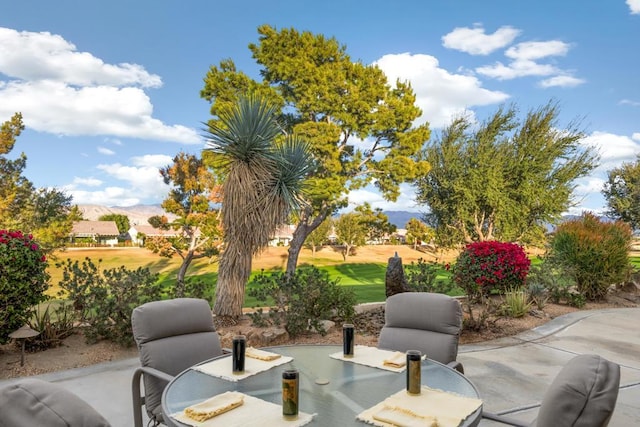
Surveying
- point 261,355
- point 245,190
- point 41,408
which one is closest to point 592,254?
point 245,190

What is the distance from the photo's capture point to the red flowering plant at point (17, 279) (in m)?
4.43

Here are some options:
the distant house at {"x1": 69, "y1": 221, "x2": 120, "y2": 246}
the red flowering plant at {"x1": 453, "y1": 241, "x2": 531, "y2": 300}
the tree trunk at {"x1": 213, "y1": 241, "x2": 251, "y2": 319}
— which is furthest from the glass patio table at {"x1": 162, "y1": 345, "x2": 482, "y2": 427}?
the distant house at {"x1": 69, "y1": 221, "x2": 120, "y2": 246}

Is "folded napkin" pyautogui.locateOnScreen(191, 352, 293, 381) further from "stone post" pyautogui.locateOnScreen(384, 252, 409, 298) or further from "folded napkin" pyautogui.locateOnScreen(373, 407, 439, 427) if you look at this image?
"stone post" pyautogui.locateOnScreen(384, 252, 409, 298)

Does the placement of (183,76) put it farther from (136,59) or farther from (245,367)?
(245,367)

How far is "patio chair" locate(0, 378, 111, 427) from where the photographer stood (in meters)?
1.03

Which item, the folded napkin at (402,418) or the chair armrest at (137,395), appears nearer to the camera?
the folded napkin at (402,418)

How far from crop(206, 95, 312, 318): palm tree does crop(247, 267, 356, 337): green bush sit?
484 millimetres

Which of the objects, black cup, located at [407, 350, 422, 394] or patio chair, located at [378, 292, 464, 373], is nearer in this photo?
black cup, located at [407, 350, 422, 394]

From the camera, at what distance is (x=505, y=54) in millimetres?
16609

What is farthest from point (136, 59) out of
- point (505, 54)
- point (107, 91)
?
point (505, 54)

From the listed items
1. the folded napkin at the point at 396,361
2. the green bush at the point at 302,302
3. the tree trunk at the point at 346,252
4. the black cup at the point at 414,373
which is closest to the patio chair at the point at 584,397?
the black cup at the point at 414,373

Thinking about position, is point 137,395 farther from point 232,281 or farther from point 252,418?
point 232,281

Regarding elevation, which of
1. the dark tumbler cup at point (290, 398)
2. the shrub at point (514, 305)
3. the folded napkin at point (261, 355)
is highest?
the dark tumbler cup at point (290, 398)

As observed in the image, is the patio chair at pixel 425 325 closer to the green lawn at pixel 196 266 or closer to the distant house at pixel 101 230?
the green lawn at pixel 196 266
